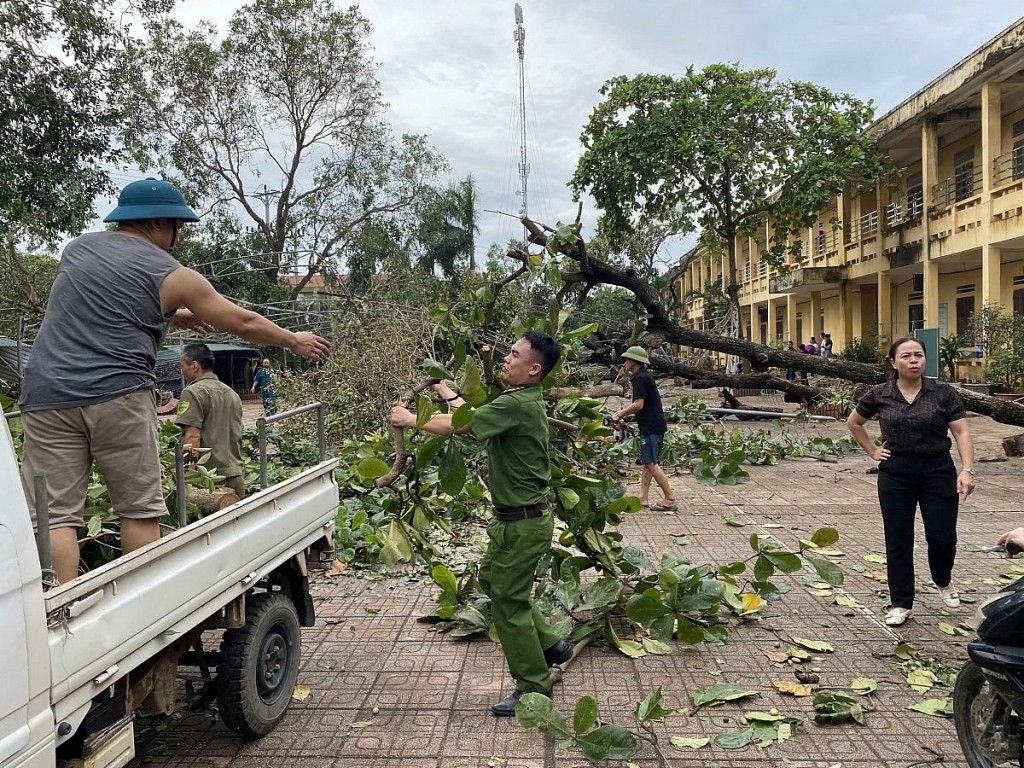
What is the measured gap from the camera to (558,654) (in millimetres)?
3943

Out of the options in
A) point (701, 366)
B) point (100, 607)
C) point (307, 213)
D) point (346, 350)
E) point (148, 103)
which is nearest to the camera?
point (100, 607)

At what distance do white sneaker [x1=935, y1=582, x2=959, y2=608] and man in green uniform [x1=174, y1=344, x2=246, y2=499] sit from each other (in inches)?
183

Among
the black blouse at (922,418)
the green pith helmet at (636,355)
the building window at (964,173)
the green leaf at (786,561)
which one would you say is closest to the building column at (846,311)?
the building window at (964,173)

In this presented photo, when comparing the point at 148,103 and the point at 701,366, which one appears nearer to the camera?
the point at 701,366

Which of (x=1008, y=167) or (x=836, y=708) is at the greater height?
(x=1008, y=167)

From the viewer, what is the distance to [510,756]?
10.9 ft

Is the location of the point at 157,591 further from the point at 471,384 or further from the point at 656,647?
the point at 656,647

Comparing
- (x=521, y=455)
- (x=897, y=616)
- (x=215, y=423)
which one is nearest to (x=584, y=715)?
(x=521, y=455)

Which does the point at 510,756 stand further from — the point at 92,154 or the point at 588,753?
the point at 92,154

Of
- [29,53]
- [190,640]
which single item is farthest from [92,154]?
[190,640]

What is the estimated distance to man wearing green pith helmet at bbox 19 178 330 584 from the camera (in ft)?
9.13

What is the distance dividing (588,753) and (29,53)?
1128 centimetres

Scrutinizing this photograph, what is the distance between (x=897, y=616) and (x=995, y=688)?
1.97 metres

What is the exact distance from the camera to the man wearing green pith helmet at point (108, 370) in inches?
110
